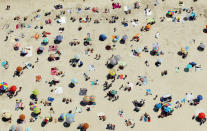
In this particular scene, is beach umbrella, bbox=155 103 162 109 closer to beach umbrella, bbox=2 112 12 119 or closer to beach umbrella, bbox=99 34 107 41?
beach umbrella, bbox=99 34 107 41

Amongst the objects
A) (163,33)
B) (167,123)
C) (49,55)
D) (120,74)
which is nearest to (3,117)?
(49,55)

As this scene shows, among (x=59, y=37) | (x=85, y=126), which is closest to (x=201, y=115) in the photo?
(x=85, y=126)

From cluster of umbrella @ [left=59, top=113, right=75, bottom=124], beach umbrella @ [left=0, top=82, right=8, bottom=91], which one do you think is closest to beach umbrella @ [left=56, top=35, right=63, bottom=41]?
beach umbrella @ [left=0, top=82, right=8, bottom=91]

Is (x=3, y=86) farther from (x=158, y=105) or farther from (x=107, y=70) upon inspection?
(x=158, y=105)

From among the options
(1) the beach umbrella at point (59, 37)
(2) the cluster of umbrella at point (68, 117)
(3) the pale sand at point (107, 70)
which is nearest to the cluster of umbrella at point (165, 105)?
(3) the pale sand at point (107, 70)

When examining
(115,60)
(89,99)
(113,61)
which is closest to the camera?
(89,99)

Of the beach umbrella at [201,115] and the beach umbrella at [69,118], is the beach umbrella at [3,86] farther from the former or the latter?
the beach umbrella at [201,115]

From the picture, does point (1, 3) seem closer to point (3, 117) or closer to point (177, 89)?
point (3, 117)

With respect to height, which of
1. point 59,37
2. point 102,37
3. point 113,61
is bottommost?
point 113,61
